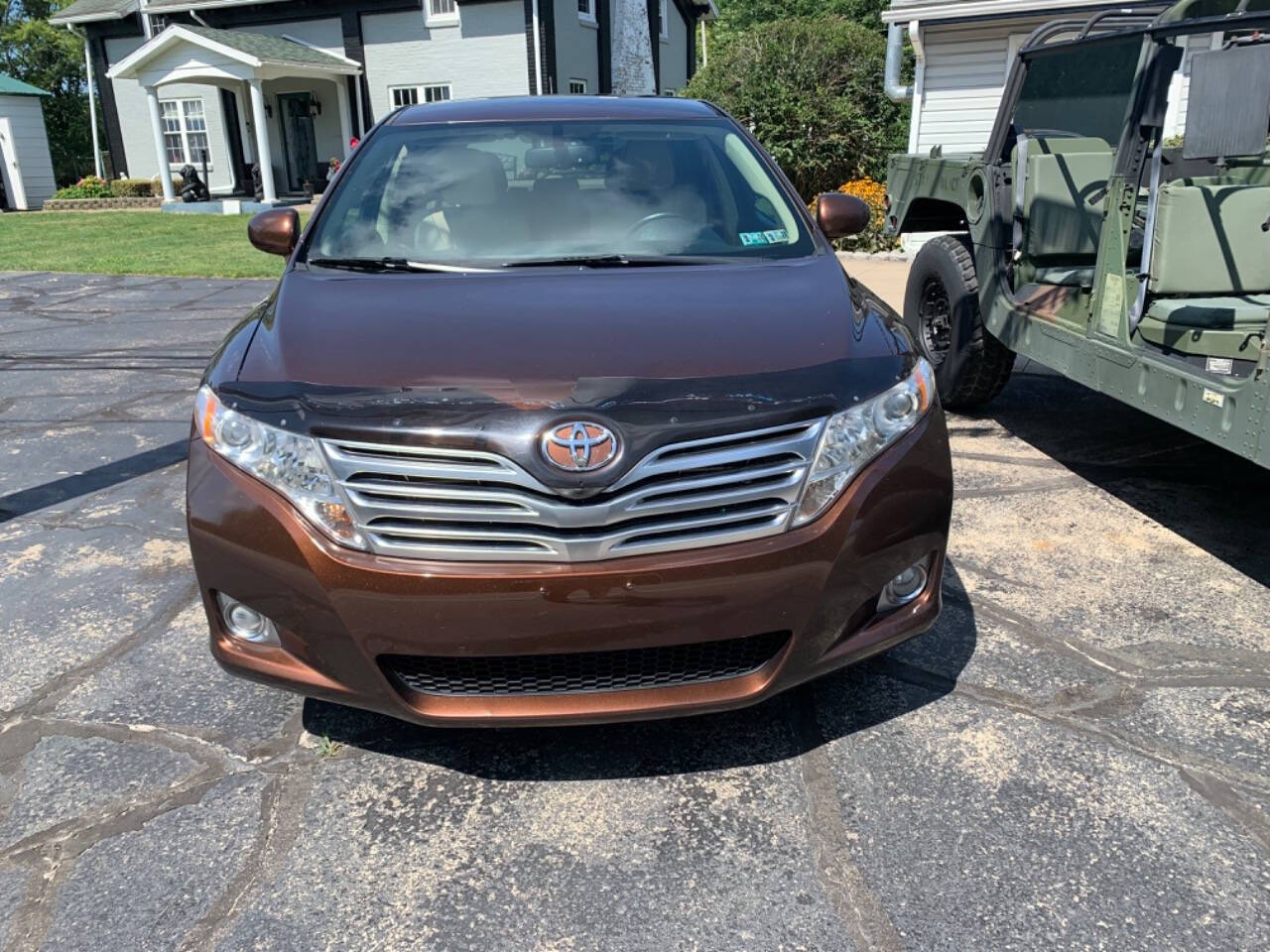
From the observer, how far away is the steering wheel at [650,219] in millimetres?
3301

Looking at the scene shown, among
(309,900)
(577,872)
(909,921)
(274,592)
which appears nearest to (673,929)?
(577,872)

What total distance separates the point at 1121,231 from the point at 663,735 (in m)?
2.79

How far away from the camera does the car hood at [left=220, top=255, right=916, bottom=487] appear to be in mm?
2197

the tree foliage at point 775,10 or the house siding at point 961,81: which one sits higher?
the tree foliage at point 775,10

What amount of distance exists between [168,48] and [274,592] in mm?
23047

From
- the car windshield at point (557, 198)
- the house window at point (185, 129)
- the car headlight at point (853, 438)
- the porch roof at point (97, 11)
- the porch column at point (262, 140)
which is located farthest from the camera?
the porch roof at point (97, 11)

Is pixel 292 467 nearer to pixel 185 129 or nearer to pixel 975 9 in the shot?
pixel 975 9

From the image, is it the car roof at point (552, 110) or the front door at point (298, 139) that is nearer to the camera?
the car roof at point (552, 110)

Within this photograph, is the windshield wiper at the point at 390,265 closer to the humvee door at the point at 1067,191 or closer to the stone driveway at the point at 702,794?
the stone driveway at the point at 702,794

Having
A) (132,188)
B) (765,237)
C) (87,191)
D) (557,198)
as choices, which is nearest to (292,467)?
(557,198)

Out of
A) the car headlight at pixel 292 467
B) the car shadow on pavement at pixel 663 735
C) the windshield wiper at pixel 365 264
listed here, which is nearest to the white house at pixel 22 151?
the windshield wiper at pixel 365 264

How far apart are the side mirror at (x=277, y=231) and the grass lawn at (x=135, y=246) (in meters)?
6.94

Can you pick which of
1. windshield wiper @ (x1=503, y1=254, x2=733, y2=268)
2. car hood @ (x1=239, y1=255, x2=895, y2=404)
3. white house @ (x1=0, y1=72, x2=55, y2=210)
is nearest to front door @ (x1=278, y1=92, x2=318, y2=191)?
white house @ (x1=0, y1=72, x2=55, y2=210)

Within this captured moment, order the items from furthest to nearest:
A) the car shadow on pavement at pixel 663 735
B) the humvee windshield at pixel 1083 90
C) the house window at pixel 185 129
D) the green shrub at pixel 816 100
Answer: the house window at pixel 185 129 < the green shrub at pixel 816 100 < the humvee windshield at pixel 1083 90 < the car shadow on pavement at pixel 663 735
